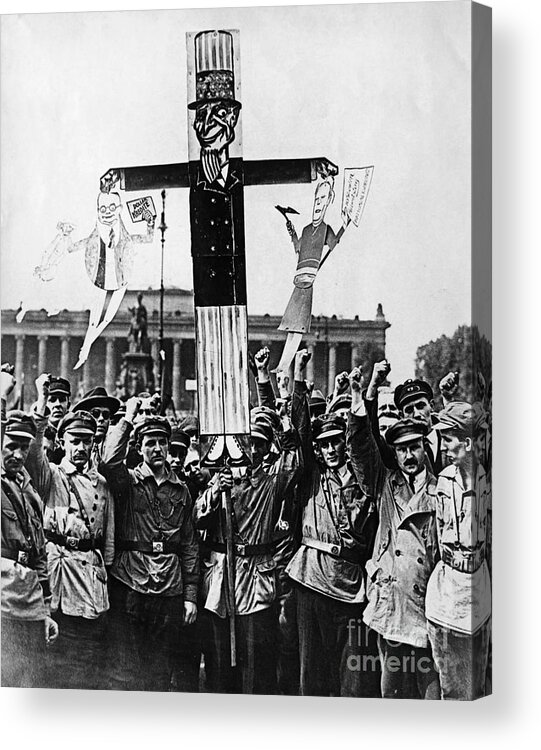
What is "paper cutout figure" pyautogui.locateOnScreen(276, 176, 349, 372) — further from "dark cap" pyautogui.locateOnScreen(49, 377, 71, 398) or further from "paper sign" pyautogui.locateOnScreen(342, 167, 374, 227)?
"dark cap" pyautogui.locateOnScreen(49, 377, 71, 398)

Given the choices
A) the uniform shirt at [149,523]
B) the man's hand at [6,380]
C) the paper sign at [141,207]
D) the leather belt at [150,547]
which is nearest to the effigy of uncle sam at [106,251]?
the paper sign at [141,207]

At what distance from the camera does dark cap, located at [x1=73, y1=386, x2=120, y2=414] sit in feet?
12.3

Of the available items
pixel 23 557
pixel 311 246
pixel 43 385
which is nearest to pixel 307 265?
pixel 311 246

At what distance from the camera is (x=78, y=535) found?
3758 millimetres

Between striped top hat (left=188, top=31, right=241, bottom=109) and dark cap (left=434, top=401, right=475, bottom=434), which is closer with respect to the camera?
dark cap (left=434, top=401, right=475, bottom=434)

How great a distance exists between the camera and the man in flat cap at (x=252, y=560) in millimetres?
3668

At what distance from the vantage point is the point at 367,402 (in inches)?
143

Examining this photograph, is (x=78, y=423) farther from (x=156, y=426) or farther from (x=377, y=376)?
(x=377, y=376)

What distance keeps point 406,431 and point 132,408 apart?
0.85m

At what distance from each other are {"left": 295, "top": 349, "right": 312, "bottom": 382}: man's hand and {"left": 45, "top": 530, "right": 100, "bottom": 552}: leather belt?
0.82 meters

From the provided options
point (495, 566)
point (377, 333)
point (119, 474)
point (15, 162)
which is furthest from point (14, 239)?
point (495, 566)

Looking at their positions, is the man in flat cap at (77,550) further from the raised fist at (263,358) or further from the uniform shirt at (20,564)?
the raised fist at (263,358)

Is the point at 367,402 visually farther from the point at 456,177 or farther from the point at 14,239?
the point at 14,239

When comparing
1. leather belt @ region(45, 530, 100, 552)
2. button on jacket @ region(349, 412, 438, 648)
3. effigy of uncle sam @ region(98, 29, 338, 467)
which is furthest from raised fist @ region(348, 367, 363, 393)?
leather belt @ region(45, 530, 100, 552)
